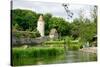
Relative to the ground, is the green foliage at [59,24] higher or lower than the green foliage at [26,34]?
higher

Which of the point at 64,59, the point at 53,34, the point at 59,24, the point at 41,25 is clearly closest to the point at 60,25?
the point at 59,24

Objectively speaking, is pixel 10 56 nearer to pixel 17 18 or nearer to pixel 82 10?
pixel 17 18

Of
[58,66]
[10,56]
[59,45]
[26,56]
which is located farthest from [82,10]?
[10,56]

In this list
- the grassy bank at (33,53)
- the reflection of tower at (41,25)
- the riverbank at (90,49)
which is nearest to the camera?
the grassy bank at (33,53)

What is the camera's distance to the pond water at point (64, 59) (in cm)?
228

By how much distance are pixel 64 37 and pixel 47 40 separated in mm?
240

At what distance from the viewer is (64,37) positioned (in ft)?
8.09

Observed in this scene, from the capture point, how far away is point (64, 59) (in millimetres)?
2447

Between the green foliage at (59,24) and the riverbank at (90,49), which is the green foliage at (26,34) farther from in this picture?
the riverbank at (90,49)

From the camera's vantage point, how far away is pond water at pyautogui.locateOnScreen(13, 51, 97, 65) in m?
2.28

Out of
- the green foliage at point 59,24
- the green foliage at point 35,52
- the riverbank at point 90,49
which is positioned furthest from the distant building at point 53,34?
the riverbank at point 90,49

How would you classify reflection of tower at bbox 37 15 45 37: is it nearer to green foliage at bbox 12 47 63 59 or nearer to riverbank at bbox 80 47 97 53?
green foliage at bbox 12 47 63 59

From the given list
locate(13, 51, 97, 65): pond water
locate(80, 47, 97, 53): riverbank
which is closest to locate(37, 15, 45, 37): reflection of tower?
locate(13, 51, 97, 65): pond water
